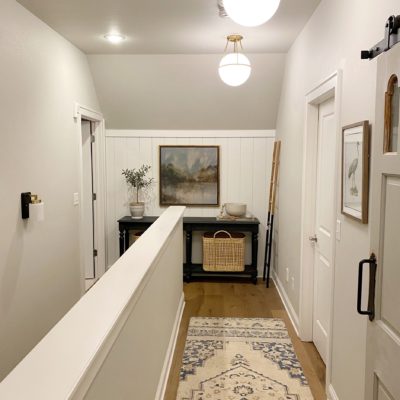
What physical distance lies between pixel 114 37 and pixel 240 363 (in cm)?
292

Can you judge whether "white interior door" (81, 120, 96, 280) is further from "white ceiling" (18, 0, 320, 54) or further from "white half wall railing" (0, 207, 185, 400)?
"white half wall railing" (0, 207, 185, 400)

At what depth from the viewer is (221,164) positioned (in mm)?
5312

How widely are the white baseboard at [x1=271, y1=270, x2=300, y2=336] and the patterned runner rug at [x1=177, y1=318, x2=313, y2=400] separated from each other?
112mm

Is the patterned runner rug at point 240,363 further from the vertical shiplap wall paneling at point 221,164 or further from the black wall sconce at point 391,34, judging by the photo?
the black wall sconce at point 391,34

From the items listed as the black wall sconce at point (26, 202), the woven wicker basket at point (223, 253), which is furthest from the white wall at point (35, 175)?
the woven wicker basket at point (223, 253)

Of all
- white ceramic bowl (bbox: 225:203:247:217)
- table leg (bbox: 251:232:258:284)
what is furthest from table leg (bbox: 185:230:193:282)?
table leg (bbox: 251:232:258:284)

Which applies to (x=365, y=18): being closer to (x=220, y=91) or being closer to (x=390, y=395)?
(x=390, y=395)

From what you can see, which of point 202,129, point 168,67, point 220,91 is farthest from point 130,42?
point 202,129

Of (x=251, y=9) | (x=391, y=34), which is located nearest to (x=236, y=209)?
(x=251, y=9)

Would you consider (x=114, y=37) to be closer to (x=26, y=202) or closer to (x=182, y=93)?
(x=182, y=93)

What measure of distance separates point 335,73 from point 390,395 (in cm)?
175

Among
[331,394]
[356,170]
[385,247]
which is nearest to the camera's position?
[385,247]

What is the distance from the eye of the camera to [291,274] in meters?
4.01

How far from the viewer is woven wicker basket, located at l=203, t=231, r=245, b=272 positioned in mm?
4980
